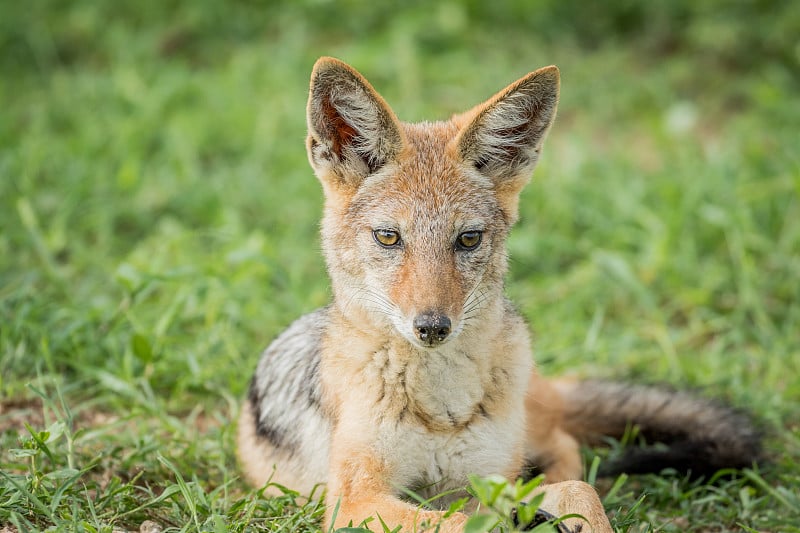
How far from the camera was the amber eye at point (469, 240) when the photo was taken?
12.8 feet

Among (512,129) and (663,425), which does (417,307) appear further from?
(663,425)

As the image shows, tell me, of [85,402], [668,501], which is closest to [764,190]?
[668,501]

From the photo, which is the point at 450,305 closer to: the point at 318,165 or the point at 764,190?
the point at 318,165

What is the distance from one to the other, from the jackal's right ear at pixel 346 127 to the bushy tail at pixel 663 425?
6.82ft

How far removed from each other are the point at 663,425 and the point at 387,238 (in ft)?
7.55

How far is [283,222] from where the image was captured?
7582 mm

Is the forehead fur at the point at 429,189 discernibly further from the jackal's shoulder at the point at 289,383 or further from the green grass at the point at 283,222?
the green grass at the point at 283,222

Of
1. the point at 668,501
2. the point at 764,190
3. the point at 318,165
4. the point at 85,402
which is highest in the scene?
the point at 318,165

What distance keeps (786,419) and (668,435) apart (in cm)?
83

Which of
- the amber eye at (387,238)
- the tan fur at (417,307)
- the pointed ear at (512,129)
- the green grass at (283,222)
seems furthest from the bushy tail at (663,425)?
the amber eye at (387,238)

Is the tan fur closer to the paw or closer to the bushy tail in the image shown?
the paw

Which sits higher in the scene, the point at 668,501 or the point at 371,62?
the point at 371,62

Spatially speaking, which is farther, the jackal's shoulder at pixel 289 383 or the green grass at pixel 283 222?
the green grass at pixel 283 222

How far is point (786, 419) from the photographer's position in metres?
5.37
